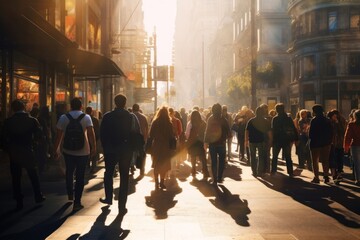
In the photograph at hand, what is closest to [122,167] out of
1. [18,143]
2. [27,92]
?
[18,143]

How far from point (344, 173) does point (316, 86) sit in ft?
99.6

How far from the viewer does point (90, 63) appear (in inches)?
612

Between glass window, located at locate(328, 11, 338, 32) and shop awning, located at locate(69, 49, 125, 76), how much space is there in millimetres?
29368

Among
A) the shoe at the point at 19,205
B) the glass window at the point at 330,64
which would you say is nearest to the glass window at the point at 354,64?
the glass window at the point at 330,64

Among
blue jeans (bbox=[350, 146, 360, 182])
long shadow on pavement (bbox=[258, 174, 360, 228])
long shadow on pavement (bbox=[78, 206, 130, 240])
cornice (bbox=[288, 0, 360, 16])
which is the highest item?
cornice (bbox=[288, 0, 360, 16])

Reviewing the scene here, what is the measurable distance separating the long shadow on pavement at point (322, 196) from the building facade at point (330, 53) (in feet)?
101

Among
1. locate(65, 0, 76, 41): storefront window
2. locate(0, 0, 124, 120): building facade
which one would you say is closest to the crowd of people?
locate(0, 0, 124, 120): building facade

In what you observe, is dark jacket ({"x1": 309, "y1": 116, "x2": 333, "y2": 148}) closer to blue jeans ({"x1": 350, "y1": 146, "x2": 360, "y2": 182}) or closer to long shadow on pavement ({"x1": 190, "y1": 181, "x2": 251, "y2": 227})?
blue jeans ({"x1": 350, "y1": 146, "x2": 360, "y2": 182})

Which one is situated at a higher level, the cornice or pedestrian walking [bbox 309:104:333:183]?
the cornice

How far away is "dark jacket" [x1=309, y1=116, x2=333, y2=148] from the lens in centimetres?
1088

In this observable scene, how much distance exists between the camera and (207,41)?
160 meters

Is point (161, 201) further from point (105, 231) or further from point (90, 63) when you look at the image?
point (90, 63)

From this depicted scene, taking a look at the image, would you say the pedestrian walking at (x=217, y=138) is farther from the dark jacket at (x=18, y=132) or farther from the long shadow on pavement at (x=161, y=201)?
the dark jacket at (x=18, y=132)

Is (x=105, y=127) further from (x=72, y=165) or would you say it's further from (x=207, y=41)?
(x=207, y=41)
